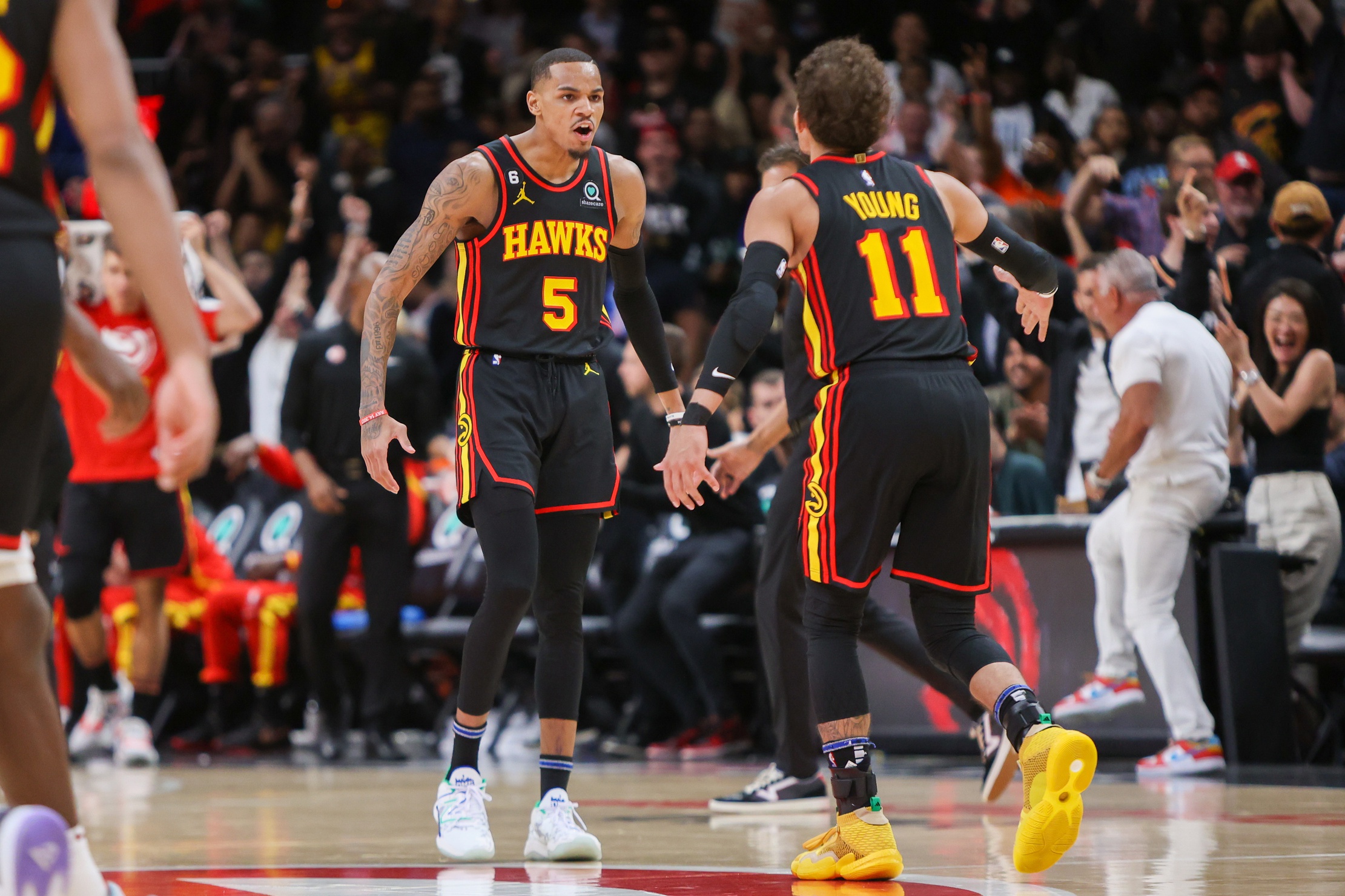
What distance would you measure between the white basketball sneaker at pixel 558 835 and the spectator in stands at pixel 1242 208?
20.7 ft

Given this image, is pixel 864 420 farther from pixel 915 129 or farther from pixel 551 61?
pixel 915 129

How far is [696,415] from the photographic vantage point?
165 inches

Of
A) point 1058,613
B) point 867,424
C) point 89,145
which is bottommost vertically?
point 1058,613

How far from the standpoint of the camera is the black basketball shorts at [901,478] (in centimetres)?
434

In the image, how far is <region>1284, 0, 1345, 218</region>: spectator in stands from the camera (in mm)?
10094

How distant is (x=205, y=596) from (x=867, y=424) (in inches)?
336

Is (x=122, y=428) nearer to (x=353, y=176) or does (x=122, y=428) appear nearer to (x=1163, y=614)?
(x=1163, y=614)

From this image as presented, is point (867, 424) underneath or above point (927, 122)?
underneath

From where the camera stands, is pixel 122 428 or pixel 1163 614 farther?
pixel 1163 614

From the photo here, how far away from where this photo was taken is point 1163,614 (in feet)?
25.5

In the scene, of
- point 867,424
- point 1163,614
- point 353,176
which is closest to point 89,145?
point 867,424

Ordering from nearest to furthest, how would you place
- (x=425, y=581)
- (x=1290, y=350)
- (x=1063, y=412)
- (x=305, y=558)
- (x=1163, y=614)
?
1. (x=1163, y=614)
2. (x=1290, y=350)
3. (x=1063, y=412)
4. (x=305, y=558)
5. (x=425, y=581)

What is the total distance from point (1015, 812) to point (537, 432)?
95.1 inches

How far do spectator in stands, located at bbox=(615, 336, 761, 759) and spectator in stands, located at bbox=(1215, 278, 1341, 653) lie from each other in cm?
281
